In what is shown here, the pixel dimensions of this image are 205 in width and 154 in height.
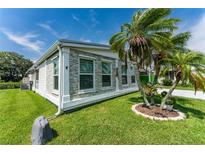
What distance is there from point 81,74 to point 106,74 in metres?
2.31

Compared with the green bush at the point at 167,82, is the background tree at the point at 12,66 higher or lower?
higher

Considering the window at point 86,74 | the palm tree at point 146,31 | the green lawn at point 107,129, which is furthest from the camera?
the window at point 86,74

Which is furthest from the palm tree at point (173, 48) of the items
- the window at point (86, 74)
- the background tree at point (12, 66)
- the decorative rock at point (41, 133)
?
the background tree at point (12, 66)

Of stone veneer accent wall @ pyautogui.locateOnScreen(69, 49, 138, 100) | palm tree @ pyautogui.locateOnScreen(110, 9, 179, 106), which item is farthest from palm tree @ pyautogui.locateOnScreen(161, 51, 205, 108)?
stone veneer accent wall @ pyautogui.locateOnScreen(69, 49, 138, 100)

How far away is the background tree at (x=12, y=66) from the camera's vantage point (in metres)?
36.1

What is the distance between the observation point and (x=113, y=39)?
643 centimetres

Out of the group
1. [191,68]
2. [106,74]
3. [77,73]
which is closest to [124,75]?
[106,74]

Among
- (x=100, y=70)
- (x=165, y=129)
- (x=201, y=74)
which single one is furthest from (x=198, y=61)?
(x=100, y=70)

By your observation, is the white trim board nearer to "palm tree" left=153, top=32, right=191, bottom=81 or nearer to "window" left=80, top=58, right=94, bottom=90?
"window" left=80, top=58, right=94, bottom=90

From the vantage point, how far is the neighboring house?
18.7 feet

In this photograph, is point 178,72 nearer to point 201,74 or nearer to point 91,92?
point 201,74

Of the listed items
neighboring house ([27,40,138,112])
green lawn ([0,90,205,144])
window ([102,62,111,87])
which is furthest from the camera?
window ([102,62,111,87])

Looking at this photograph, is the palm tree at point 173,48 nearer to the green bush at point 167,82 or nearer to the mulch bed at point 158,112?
the mulch bed at point 158,112

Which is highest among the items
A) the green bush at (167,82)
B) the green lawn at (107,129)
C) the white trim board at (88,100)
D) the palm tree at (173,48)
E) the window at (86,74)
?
the palm tree at (173,48)
